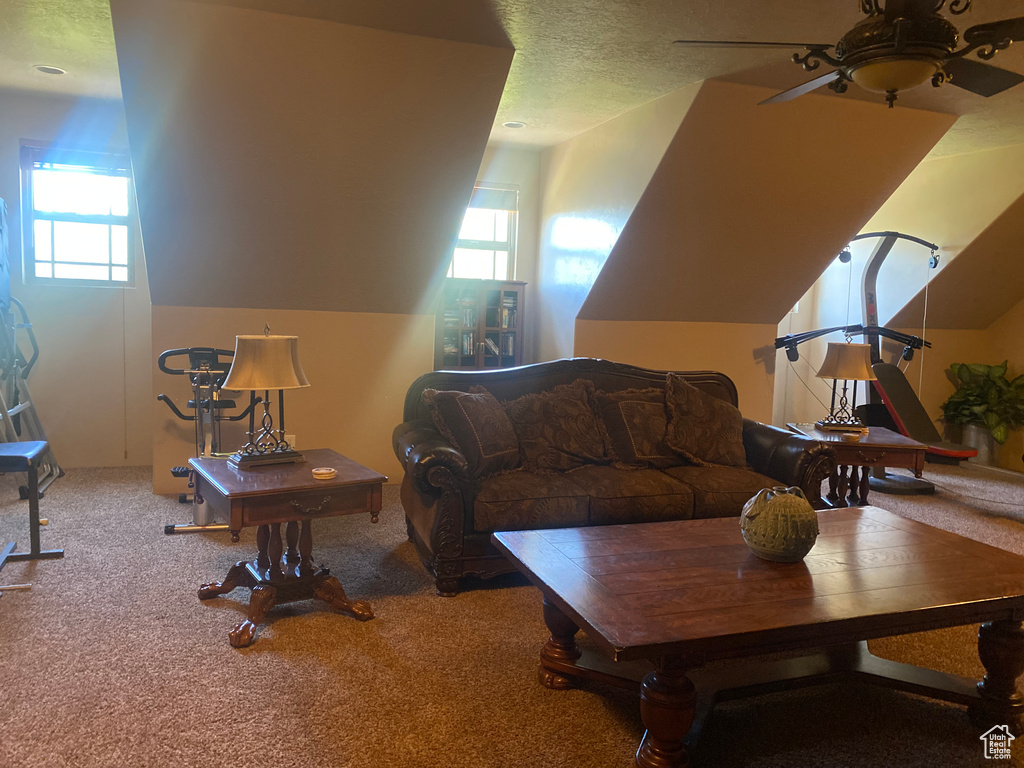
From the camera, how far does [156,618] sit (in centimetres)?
294

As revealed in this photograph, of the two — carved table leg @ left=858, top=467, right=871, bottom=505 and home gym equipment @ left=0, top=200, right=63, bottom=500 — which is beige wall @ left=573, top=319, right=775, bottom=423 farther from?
home gym equipment @ left=0, top=200, right=63, bottom=500

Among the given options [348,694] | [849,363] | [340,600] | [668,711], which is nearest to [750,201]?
[849,363]

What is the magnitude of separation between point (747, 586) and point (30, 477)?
324 centimetres

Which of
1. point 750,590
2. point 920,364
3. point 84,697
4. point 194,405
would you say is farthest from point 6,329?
point 920,364

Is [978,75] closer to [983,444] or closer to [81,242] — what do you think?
[983,444]

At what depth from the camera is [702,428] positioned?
3.99 metres

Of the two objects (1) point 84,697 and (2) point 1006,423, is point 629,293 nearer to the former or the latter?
(2) point 1006,423

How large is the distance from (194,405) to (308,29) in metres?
2.18

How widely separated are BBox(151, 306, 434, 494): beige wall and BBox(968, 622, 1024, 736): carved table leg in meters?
3.99

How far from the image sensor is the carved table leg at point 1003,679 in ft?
7.52

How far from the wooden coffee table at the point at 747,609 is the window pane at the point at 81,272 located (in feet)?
14.9

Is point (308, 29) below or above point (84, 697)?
above

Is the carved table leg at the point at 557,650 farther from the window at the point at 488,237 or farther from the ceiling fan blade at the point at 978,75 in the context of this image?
the window at the point at 488,237

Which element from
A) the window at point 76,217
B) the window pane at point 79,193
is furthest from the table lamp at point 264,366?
the window pane at point 79,193
